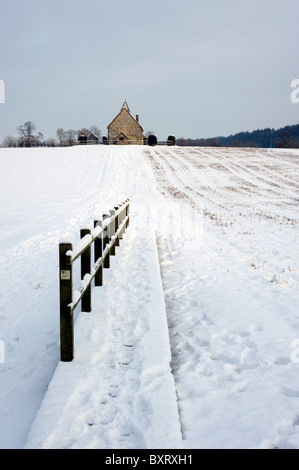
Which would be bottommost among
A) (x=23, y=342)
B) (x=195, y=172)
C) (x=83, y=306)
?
(x=23, y=342)

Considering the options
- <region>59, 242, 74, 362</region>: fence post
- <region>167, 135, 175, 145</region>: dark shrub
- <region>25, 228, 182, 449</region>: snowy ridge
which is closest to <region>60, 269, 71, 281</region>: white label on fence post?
<region>59, 242, 74, 362</region>: fence post

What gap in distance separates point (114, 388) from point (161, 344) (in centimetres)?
A: 96

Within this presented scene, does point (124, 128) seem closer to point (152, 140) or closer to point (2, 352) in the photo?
point (152, 140)

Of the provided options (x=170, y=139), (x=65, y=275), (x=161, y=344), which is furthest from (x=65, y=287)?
(x=170, y=139)

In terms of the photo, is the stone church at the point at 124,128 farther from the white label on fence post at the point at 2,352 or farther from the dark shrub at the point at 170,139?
the white label on fence post at the point at 2,352

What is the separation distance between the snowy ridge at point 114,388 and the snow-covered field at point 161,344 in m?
0.01

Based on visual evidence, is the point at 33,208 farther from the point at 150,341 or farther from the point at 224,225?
the point at 150,341

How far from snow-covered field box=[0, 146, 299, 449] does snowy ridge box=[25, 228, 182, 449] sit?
0.5 inches

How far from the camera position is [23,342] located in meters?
4.62

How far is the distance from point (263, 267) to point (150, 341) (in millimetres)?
4295

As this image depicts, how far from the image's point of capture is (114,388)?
338cm

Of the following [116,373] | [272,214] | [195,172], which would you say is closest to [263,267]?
[116,373]

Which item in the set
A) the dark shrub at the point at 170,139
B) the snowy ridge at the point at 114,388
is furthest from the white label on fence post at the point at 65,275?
the dark shrub at the point at 170,139
